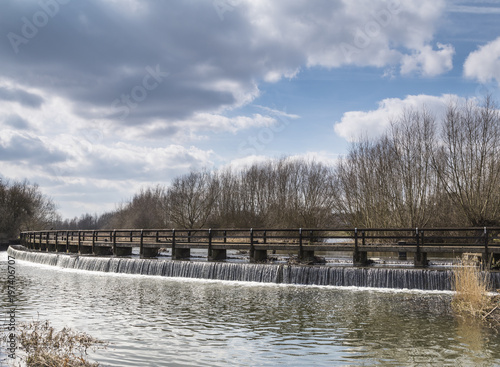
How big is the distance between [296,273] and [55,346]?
13855mm

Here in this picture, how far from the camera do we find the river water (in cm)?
932

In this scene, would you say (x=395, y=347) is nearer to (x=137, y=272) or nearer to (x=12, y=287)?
(x=12, y=287)

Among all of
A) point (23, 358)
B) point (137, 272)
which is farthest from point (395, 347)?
point (137, 272)

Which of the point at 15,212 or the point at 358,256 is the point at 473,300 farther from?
the point at 15,212

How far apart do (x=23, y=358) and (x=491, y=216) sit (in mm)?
32621

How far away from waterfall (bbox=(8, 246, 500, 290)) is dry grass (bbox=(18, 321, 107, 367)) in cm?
1257

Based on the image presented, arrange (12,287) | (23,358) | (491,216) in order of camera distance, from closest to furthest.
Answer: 1. (23,358)
2. (12,287)
3. (491,216)

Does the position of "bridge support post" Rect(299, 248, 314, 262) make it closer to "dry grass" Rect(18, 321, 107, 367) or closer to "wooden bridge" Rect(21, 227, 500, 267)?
"wooden bridge" Rect(21, 227, 500, 267)

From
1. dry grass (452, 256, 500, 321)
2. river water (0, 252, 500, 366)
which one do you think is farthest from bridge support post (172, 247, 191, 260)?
dry grass (452, 256, 500, 321)

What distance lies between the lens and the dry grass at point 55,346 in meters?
8.16

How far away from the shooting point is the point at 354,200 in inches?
1702

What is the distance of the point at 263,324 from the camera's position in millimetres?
12562

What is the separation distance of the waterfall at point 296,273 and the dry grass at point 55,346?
1257cm

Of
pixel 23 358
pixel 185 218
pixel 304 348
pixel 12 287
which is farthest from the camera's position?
pixel 185 218
